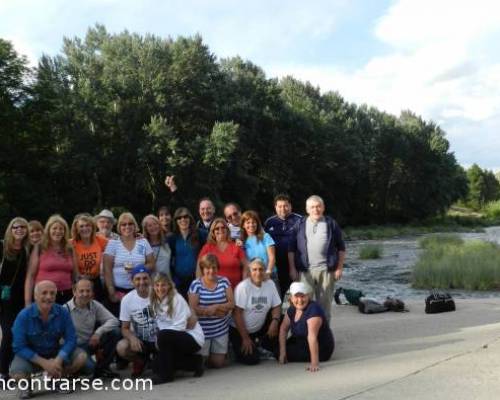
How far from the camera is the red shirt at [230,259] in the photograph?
249 inches

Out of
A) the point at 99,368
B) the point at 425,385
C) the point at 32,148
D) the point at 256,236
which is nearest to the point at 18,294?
the point at 99,368

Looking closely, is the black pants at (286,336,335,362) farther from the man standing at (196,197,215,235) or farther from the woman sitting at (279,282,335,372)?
the man standing at (196,197,215,235)

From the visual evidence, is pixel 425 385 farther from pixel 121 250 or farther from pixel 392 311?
pixel 392 311

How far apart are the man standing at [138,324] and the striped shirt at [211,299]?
1.55ft

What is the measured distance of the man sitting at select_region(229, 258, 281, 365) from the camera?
240 inches

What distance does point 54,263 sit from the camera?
5766 mm

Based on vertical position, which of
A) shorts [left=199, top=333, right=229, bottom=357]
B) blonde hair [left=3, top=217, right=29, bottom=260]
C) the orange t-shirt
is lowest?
shorts [left=199, top=333, right=229, bottom=357]

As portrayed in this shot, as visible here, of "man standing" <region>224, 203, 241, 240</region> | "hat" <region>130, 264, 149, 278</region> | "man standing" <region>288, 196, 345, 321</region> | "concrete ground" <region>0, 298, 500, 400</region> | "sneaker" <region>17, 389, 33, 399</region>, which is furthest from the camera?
"man standing" <region>224, 203, 241, 240</region>

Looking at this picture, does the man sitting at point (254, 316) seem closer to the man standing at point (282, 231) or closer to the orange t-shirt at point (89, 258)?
the man standing at point (282, 231)

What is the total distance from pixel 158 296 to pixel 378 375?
209cm

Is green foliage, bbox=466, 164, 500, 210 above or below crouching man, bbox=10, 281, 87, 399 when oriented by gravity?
above

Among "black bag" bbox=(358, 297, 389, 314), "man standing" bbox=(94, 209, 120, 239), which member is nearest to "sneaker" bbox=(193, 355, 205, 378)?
"man standing" bbox=(94, 209, 120, 239)

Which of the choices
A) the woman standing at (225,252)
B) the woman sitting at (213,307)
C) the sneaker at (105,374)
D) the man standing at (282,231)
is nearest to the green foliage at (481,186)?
the man standing at (282,231)

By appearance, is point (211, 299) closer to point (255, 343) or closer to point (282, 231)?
point (255, 343)
